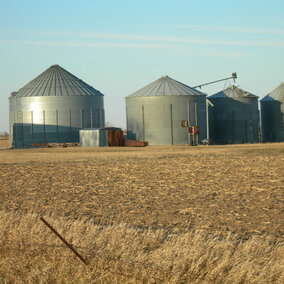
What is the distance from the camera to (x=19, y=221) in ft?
46.7

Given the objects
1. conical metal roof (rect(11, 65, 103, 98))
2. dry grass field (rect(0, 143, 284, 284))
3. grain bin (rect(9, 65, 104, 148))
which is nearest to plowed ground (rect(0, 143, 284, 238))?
dry grass field (rect(0, 143, 284, 284))

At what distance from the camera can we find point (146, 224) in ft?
50.1

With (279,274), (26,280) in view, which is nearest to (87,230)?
(26,280)

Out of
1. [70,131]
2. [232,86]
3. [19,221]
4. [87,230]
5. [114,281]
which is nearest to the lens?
[114,281]

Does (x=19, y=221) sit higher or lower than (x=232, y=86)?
lower

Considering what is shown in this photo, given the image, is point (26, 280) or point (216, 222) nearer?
point (26, 280)

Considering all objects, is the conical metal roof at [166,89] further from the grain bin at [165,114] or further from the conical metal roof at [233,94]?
the conical metal roof at [233,94]

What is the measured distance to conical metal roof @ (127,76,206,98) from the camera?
61.2 meters

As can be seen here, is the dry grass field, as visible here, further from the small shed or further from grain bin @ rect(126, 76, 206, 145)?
grain bin @ rect(126, 76, 206, 145)

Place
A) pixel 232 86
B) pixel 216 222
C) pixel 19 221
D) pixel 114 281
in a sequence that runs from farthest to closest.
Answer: pixel 232 86 → pixel 216 222 → pixel 19 221 → pixel 114 281

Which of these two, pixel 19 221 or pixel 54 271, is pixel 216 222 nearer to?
pixel 19 221

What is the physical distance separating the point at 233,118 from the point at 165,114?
729cm

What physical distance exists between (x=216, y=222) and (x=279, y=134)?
54.1m

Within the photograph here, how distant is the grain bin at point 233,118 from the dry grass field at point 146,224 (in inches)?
1399
